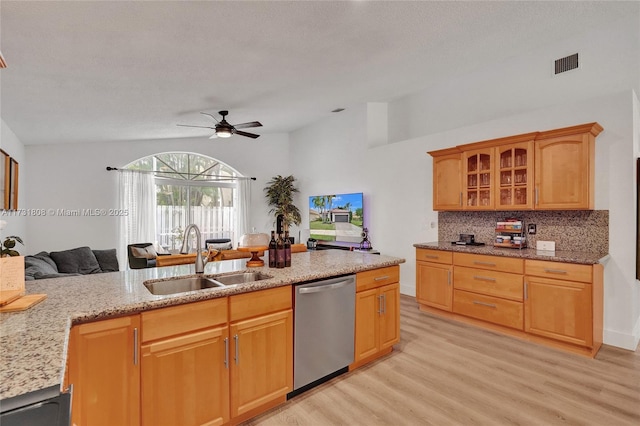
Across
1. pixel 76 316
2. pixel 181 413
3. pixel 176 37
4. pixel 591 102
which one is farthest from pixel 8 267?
pixel 591 102

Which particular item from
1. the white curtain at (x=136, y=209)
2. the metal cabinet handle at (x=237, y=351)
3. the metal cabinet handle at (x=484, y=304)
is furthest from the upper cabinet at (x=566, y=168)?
the white curtain at (x=136, y=209)

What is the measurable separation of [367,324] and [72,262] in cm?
472

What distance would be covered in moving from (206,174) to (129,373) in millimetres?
6283

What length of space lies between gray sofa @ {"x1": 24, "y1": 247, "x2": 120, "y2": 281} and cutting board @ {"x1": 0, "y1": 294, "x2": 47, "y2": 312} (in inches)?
108

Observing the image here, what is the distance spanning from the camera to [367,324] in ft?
8.83

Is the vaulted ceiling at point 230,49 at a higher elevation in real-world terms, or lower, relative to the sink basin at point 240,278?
higher

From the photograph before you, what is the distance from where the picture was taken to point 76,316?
1.40 meters

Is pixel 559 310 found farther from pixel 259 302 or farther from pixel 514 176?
pixel 259 302

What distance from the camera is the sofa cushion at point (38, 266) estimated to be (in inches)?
134

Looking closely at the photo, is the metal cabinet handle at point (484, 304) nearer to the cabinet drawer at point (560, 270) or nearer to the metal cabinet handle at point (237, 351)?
the cabinet drawer at point (560, 270)

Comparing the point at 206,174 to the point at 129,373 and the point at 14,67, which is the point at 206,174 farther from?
the point at 129,373

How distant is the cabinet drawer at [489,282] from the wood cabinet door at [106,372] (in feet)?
11.3

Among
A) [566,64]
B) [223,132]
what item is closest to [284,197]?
[223,132]

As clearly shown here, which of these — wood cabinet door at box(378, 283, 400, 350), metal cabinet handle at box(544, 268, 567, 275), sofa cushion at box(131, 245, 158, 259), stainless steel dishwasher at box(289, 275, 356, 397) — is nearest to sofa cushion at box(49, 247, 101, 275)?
sofa cushion at box(131, 245, 158, 259)
